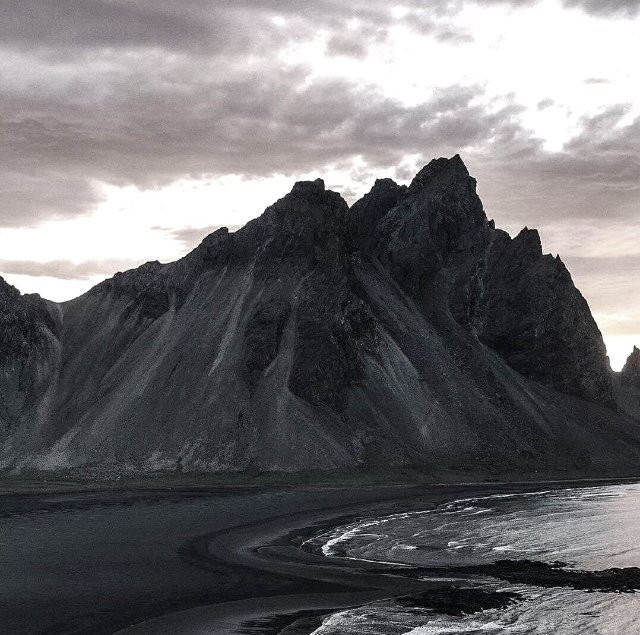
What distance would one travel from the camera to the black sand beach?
32.2 m

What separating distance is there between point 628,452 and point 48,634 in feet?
490

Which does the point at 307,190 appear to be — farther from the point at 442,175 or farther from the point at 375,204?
the point at 442,175

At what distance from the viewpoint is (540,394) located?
171875 mm

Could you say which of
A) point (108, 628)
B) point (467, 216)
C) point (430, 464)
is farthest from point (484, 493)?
point (467, 216)

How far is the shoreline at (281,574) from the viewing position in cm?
3133

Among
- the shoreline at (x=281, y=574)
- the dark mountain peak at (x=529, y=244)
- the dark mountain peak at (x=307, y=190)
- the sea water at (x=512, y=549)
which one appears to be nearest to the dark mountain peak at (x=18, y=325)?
the dark mountain peak at (x=307, y=190)

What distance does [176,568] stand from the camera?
44.6 meters

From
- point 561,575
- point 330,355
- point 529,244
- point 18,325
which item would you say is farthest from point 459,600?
point 529,244

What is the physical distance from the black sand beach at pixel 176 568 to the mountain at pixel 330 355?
41.0 m

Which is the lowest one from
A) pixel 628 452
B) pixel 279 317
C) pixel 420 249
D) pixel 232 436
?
pixel 628 452

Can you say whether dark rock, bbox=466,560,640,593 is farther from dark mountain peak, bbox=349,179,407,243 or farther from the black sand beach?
dark mountain peak, bbox=349,179,407,243

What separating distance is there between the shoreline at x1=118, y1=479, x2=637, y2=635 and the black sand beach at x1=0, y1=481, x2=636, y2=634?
0.07m

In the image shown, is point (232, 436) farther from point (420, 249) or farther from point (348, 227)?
point (420, 249)

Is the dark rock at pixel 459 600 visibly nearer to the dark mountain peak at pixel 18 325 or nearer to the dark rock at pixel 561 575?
the dark rock at pixel 561 575
